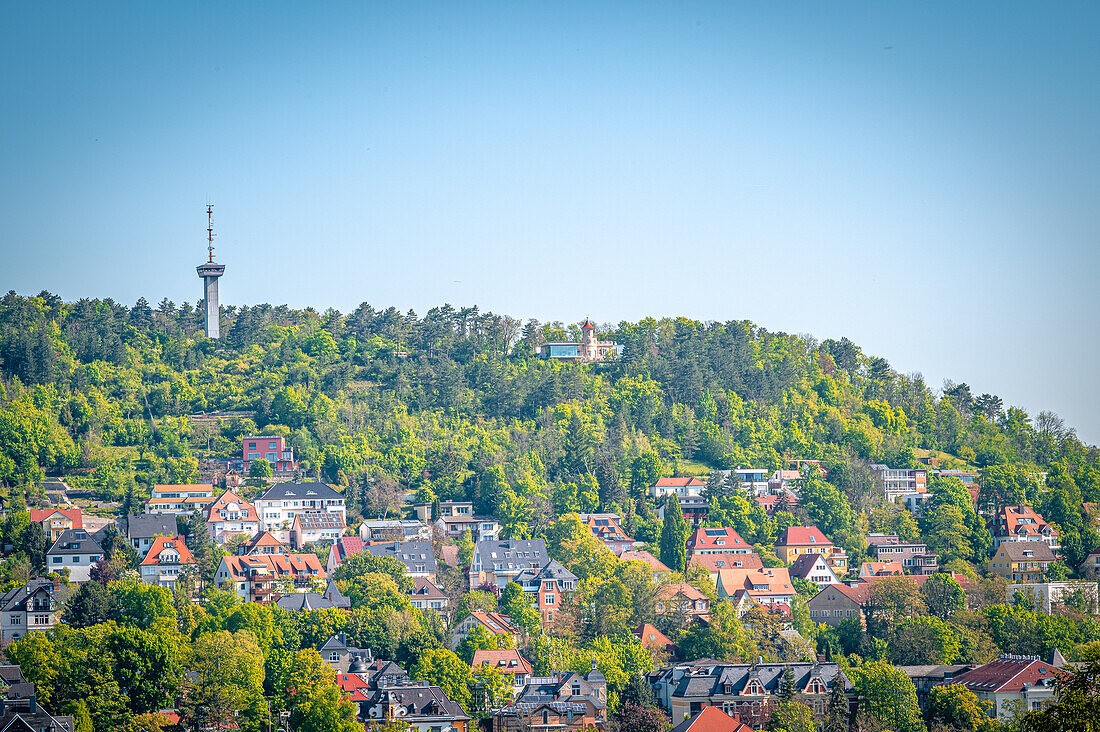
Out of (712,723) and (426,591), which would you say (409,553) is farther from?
(712,723)

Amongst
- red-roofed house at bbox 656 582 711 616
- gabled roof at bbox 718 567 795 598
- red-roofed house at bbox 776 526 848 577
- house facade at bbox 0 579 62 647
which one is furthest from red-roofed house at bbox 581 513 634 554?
house facade at bbox 0 579 62 647

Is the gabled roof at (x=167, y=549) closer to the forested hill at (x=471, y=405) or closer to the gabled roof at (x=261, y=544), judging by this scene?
the gabled roof at (x=261, y=544)

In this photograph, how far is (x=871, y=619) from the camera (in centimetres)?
8462

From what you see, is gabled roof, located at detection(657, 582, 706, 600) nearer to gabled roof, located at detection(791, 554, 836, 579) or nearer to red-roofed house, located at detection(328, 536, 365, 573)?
gabled roof, located at detection(791, 554, 836, 579)

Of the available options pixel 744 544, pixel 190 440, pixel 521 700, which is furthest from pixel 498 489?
pixel 521 700

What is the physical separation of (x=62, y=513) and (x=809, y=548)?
4306 cm

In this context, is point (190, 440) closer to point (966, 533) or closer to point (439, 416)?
point (439, 416)

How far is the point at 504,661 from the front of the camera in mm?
76688

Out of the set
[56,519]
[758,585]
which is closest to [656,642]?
[758,585]

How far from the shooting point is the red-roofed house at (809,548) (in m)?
98.9

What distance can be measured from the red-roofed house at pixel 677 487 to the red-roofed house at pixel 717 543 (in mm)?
7891

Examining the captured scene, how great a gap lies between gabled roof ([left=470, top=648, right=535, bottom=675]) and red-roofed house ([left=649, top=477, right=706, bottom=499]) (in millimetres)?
30866

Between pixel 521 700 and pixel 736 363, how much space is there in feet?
199

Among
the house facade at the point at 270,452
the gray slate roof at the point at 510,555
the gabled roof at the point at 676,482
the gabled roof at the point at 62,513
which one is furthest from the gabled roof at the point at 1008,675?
the gabled roof at the point at 62,513
